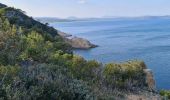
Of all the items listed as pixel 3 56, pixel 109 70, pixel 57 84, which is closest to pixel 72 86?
pixel 57 84

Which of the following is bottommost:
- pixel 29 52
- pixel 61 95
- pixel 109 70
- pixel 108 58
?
pixel 108 58

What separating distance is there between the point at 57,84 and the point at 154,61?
63788mm

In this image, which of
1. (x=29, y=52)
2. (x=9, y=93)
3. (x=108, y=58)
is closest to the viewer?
(x=9, y=93)

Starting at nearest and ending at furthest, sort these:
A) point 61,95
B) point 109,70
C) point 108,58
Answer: point 61,95
point 109,70
point 108,58

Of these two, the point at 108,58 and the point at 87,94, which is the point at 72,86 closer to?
the point at 87,94

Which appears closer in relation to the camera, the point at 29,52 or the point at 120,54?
the point at 29,52

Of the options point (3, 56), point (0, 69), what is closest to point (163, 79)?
point (3, 56)

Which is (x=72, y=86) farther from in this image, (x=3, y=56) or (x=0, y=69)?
(x=3, y=56)

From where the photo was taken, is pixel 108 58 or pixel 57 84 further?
pixel 108 58

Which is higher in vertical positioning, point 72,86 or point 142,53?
point 72,86

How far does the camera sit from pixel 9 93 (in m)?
9.51

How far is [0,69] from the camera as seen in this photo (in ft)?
41.8

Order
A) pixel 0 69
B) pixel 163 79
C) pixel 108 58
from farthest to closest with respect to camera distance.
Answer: pixel 108 58 < pixel 163 79 < pixel 0 69

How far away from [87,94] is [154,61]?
63.8 m
